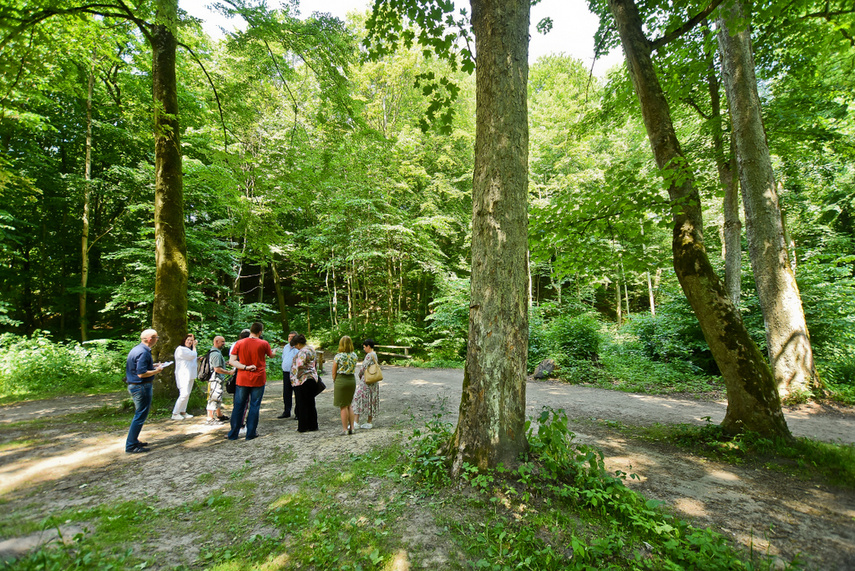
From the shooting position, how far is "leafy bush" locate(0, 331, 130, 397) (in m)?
8.55

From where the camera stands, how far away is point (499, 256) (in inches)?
130

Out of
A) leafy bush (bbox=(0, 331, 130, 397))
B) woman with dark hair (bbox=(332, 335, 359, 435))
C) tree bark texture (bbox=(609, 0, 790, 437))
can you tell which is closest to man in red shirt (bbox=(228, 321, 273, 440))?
woman with dark hair (bbox=(332, 335, 359, 435))

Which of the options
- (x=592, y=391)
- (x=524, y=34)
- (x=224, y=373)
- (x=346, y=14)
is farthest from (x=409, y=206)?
(x=524, y=34)

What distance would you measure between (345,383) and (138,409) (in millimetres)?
2837

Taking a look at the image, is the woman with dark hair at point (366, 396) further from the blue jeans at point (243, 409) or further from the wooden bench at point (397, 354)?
the wooden bench at point (397, 354)

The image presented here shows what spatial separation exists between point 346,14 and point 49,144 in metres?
14.1

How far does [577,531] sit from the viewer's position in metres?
2.63

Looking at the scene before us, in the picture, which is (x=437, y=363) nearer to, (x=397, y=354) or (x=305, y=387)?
(x=397, y=354)

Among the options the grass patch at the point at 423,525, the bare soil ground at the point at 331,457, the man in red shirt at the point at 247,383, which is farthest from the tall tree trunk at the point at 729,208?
the man in red shirt at the point at 247,383

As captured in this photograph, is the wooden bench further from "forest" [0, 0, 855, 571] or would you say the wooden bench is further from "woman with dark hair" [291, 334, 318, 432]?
"woman with dark hair" [291, 334, 318, 432]

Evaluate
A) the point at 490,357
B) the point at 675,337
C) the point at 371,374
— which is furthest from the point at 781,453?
the point at 675,337

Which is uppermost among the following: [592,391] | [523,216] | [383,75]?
[383,75]

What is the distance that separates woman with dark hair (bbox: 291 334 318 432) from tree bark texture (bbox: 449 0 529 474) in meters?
3.07

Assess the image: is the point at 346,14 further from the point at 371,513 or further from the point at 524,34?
the point at 371,513
